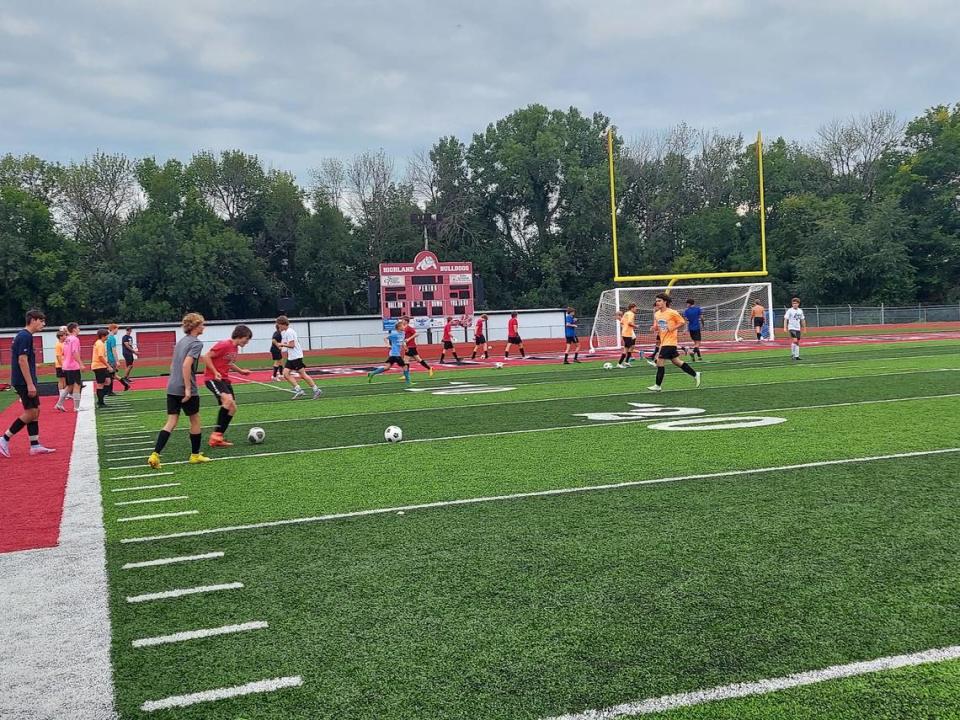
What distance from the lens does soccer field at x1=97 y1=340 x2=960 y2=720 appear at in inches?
126

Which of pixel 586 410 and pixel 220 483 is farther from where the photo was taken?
pixel 586 410

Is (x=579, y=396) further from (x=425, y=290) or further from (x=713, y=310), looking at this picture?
(x=713, y=310)

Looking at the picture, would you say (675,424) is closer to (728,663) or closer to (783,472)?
(783,472)

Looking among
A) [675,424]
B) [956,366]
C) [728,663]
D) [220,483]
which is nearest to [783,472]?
[675,424]

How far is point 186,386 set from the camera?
8688mm

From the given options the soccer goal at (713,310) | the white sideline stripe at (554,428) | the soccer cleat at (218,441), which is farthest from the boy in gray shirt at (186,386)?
the soccer goal at (713,310)

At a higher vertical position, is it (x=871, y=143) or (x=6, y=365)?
(x=871, y=143)

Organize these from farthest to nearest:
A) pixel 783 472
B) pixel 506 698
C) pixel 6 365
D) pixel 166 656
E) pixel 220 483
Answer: pixel 6 365, pixel 220 483, pixel 783 472, pixel 166 656, pixel 506 698

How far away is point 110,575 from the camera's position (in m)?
4.91

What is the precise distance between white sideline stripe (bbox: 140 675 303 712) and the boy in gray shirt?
5.77 metres

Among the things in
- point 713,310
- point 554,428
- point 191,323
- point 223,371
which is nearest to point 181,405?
point 191,323

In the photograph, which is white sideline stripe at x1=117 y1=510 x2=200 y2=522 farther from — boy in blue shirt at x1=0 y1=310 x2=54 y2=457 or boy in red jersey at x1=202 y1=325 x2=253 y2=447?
boy in blue shirt at x1=0 y1=310 x2=54 y2=457

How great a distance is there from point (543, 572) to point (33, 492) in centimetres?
563

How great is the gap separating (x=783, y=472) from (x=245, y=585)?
15.5ft
